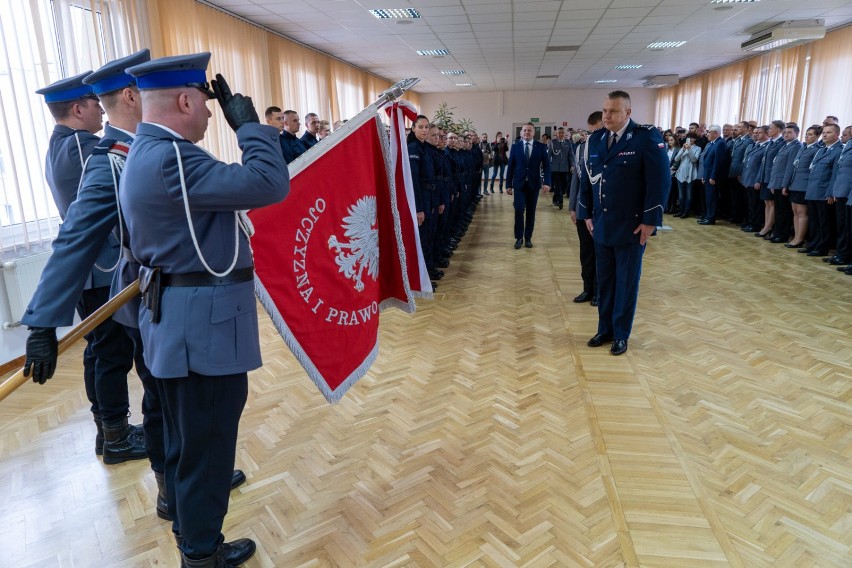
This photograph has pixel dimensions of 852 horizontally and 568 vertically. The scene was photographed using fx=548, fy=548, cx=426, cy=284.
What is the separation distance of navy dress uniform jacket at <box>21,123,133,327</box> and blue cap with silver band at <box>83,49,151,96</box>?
1.02 ft

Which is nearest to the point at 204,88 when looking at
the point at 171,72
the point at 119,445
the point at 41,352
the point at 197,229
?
the point at 171,72

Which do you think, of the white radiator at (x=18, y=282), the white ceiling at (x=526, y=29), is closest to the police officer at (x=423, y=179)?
the white ceiling at (x=526, y=29)

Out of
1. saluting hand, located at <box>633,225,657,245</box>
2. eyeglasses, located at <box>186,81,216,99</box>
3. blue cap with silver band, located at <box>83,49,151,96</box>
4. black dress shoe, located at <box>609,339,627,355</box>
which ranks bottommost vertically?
black dress shoe, located at <box>609,339,627,355</box>

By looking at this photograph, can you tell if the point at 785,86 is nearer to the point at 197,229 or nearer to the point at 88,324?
the point at 197,229

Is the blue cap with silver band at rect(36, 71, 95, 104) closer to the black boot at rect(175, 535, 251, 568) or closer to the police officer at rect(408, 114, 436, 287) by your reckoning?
the black boot at rect(175, 535, 251, 568)

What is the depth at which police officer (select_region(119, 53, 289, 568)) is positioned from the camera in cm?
143

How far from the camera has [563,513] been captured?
87.0 inches

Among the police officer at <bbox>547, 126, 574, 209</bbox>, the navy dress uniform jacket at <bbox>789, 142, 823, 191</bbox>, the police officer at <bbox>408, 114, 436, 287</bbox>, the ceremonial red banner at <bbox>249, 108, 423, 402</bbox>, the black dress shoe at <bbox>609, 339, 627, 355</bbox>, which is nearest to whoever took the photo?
the ceremonial red banner at <bbox>249, 108, 423, 402</bbox>

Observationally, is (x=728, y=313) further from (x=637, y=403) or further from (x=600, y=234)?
(x=637, y=403)

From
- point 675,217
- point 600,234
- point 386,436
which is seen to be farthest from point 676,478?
point 675,217

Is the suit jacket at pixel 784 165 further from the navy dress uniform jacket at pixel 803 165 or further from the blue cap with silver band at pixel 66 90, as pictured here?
the blue cap with silver band at pixel 66 90

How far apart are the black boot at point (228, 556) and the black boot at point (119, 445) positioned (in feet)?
3.00

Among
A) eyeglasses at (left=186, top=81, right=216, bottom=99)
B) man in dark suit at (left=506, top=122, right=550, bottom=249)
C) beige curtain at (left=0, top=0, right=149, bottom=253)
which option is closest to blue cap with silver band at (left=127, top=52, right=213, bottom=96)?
eyeglasses at (left=186, top=81, right=216, bottom=99)

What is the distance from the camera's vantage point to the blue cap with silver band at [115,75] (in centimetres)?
187
